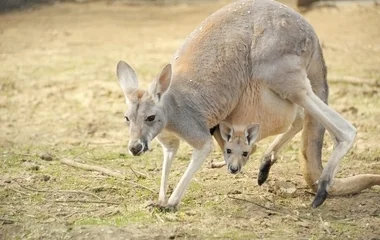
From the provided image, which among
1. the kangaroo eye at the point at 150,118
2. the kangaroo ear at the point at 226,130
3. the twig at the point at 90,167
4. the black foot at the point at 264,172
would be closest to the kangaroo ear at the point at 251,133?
the kangaroo ear at the point at 226,130

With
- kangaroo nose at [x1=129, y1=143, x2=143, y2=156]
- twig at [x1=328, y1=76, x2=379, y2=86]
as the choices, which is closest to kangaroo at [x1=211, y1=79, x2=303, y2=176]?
kangaroo nose at [x1=129, y1=143, x2=143, y2=156]

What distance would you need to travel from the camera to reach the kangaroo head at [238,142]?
18.6 ft

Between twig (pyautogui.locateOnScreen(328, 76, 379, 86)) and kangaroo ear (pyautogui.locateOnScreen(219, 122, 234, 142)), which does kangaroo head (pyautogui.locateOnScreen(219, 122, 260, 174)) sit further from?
twig (pyautogui.locateOnScreen(328, 76, 379, 86))

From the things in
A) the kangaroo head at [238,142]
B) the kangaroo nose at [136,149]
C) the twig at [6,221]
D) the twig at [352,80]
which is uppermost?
the kangaroo nose at [136,149]

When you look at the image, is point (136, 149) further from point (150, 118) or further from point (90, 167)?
point (90, 167)

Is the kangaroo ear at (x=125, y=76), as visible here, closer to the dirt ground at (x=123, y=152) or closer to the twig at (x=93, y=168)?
the dirt ground at (x=123, y=152)

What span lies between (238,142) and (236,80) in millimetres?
439

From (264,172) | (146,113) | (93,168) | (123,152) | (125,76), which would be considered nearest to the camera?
(146,113)

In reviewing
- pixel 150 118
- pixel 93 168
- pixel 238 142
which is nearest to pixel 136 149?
pixel 150 118

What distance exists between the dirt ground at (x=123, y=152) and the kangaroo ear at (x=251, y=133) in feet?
1.35

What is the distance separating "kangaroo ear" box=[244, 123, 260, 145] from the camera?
5.66 metres

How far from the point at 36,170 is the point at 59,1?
9604 millimetres

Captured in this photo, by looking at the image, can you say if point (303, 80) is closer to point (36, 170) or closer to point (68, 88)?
point (36, 170)

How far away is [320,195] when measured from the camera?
545 centimetres
